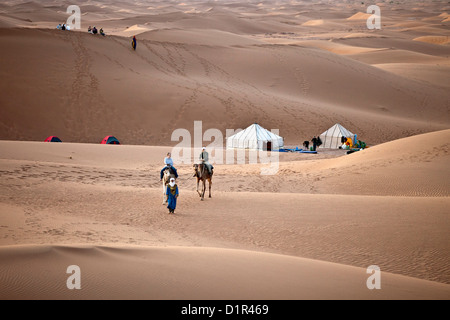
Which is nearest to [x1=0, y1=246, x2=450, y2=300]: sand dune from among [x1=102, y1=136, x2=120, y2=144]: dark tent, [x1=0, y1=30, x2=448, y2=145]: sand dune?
[x1=102, y1=136, x2=120, y2=144]: dark tent

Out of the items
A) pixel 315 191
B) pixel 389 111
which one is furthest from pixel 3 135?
pixel 389 111

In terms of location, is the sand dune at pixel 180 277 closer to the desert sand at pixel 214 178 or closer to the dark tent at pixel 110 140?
the desert sand at pixel 214 178

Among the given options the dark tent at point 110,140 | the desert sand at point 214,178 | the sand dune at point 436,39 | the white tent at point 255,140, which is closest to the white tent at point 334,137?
the desert sand at point 214,178

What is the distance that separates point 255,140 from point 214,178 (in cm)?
914

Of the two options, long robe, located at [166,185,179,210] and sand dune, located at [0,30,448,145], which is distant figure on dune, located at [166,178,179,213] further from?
sand dune, located at [0,30,448,145]

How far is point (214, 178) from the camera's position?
1844cm

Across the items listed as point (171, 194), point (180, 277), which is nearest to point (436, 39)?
point (171, 194)

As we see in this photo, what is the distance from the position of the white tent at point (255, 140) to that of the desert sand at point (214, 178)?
2354 millimetres

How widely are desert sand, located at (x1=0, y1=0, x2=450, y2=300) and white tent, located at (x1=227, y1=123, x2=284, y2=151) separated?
2.35m

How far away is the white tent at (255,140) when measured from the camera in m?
27.2

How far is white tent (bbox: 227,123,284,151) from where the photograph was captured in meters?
27.2

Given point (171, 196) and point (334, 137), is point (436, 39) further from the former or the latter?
point (171, 196)
